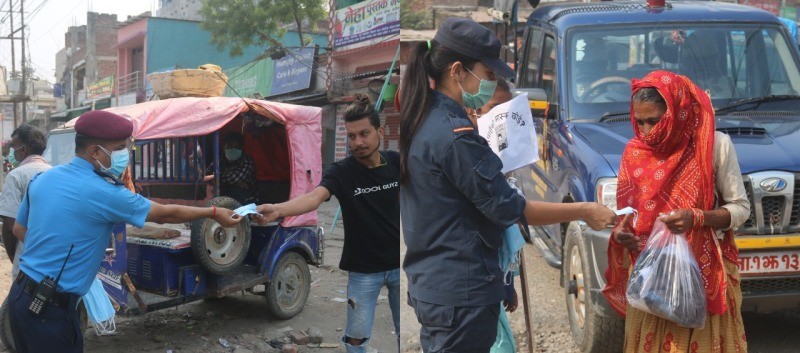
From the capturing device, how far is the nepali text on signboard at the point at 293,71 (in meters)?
5.37

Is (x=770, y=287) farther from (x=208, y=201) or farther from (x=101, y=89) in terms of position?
(x=101, y=89)

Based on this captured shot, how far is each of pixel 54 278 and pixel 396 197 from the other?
1.51 m

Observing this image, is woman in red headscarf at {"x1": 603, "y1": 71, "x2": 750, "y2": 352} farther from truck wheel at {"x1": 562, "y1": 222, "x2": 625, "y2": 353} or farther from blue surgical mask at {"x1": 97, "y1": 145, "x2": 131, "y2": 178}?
blue surgical mask at {"x1": 97, "y1": 145, "x2": 131, "y2": 178}

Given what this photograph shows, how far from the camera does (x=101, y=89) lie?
640 cm

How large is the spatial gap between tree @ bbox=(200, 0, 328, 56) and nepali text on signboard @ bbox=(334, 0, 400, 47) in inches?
7.1

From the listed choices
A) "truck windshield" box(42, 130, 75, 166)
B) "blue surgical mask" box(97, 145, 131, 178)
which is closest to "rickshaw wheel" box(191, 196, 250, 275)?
"truck windshield" box(42, 130, 75, 166)

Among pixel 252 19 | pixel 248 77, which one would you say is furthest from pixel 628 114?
pixel 248 77

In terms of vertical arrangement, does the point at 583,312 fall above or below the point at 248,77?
below

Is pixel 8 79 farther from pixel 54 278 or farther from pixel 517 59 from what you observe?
pixel 54 278

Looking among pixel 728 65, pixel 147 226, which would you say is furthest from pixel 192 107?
pixel 728 65

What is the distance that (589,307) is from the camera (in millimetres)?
3803

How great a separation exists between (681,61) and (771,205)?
1.35 metres

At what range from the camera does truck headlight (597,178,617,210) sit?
11.6 feet

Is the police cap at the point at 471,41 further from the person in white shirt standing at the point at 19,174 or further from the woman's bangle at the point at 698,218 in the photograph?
the person in white shirt standing at the point at 19,174
